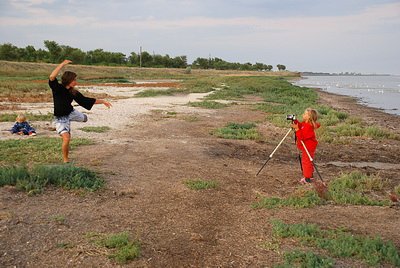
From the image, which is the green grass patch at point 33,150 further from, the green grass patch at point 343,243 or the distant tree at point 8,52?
the distant tree at point 8,52

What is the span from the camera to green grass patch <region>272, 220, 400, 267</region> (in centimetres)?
457

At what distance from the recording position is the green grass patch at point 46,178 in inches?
242

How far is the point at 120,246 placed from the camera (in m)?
4.58

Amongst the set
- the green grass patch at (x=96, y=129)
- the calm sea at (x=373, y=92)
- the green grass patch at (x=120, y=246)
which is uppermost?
the green grass patch at (x=96, y=129)

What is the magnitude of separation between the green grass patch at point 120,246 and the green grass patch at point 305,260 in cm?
155

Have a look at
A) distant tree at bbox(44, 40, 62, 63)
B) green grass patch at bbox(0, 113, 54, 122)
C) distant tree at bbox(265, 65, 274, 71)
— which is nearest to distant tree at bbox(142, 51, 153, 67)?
distant tree at bbox(44, 40, 62, 63)

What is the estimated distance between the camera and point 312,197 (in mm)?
6680

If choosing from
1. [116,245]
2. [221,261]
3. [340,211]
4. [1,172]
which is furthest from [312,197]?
[1,172]

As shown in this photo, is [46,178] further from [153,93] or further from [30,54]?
[30,54]

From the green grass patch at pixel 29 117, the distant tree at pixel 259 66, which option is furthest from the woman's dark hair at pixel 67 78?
the distant tree at pixel 259 66

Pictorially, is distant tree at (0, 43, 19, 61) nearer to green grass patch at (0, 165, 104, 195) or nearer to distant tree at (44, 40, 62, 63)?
distant tree at (44, 40, 62, 63)

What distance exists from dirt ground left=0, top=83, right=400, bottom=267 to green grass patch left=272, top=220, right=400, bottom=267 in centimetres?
15

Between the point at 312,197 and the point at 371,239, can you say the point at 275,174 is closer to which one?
the point at 312,197

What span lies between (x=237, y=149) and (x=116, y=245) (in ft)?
22.5
